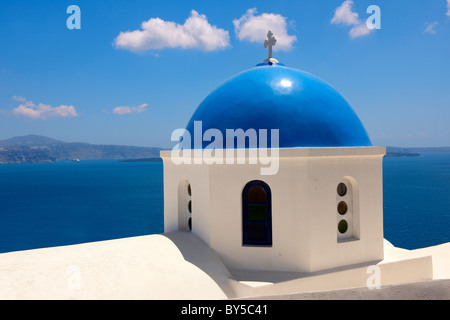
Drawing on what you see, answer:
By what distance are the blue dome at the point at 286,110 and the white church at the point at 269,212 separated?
0.02 m

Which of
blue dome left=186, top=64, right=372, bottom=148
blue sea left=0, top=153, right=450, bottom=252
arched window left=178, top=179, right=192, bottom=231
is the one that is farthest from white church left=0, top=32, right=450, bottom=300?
blue sea left=0, top=153, right=450, bottom=252

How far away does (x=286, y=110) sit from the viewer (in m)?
7.36

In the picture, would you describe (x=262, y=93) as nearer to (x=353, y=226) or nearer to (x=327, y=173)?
(x=327, y=173)

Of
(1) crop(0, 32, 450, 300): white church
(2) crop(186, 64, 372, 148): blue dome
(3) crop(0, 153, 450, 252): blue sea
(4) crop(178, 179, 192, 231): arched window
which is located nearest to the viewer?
(1) crop(0, 32, 450, 300): white church

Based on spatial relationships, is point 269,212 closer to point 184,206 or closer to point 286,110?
point 286,110

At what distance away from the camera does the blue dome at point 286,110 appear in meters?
7.25

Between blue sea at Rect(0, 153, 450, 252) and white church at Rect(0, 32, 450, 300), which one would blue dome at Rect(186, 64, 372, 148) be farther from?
blue sea at Rect(0, 153, 450, 252)

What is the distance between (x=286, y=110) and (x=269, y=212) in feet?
7.30

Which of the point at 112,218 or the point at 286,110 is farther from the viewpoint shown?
the point at 112,218

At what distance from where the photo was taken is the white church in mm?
6363

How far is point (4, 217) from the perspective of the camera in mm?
40875

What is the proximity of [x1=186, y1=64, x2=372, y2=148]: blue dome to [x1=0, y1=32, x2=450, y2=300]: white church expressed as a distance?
0.02 m

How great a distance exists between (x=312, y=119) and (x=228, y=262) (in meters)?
3.58

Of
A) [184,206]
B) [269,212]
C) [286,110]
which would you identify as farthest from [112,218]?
[286,110]
